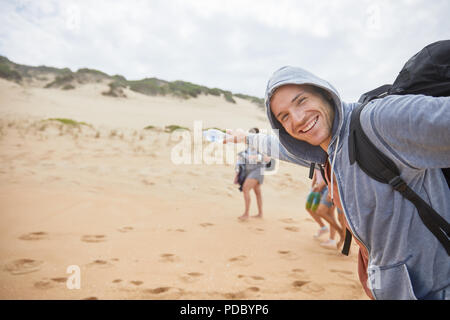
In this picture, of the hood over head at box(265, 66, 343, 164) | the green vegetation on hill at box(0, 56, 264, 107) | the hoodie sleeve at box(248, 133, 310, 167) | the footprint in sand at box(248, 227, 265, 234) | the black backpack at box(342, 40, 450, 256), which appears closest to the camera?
the black backpack at box(342, 40, 450, 256)

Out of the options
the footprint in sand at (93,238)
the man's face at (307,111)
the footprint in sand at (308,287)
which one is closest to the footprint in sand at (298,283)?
the footprint in sand at (308,287)

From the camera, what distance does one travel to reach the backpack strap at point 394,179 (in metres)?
1.09

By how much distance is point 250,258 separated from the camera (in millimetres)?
3779

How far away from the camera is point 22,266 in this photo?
303cm

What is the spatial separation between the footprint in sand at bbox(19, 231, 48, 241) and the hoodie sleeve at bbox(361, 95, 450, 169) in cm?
421

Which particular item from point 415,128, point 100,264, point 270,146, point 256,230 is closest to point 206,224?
point 256,230

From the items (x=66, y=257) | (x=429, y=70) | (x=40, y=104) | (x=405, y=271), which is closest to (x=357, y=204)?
(x=405, y=271)

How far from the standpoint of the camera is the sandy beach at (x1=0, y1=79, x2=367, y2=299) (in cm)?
290

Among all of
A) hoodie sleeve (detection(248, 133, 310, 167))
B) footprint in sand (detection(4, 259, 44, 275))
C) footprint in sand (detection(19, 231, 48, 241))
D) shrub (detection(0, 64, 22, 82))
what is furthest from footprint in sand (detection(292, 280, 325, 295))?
shrub (detection(0, 64, 22, 82))

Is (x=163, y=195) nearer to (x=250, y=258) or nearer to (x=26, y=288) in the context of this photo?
(x=250, y=258)

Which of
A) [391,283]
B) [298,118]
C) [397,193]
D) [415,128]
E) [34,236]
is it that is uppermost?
[298,118]

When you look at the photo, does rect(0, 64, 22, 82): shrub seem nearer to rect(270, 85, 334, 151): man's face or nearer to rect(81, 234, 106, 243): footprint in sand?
rect(81, 234, 106, 243): footprint in sand

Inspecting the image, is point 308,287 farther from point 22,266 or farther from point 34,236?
point 34,236

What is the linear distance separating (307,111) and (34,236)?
158 inches
